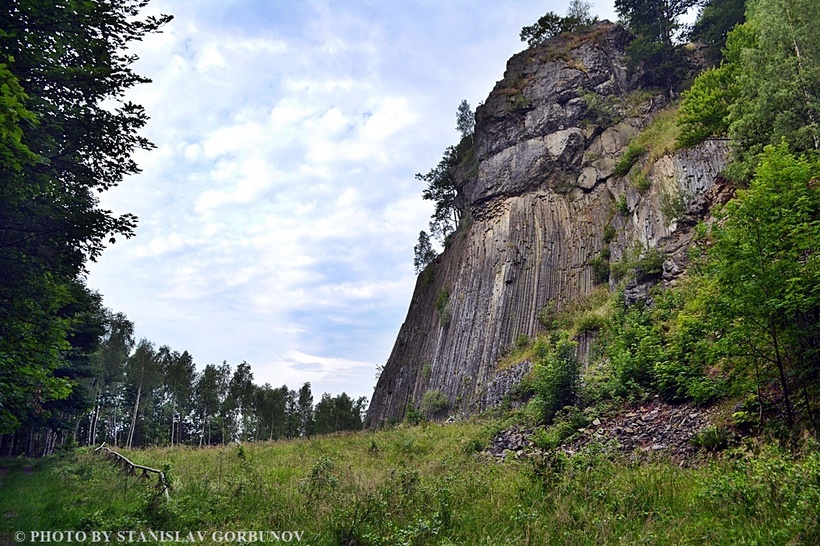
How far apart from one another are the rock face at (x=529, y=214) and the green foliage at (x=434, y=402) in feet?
1.51

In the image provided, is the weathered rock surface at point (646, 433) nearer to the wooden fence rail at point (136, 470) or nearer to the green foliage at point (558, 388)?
the green foliage at point (558, 388)

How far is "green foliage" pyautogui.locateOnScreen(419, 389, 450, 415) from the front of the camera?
2755 centimetres

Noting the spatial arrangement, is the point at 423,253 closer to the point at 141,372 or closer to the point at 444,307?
the point at 444,307

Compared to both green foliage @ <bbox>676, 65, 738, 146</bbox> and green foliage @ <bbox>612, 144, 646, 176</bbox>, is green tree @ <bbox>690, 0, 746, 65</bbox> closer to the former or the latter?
green foliage @ <bbox>612, 144, 646, 176</bbox>

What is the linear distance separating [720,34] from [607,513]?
130ft

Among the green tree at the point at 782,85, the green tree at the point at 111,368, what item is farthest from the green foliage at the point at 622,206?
the green tree at the point at 111,368

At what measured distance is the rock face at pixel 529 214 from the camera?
2630 cm

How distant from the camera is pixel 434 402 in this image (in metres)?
28.2

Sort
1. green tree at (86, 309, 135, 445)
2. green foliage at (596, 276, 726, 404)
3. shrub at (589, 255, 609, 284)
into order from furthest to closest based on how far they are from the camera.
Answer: green tree at (86, 309, 135, 445)
shrub at (589, 255, 609, 284)
green foliage at (596, 276, 726, 404)

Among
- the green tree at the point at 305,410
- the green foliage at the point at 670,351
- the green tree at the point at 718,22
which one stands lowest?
the green tree at the point at 305,410

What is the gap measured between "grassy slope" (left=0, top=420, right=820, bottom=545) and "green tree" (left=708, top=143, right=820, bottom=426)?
2.10 m

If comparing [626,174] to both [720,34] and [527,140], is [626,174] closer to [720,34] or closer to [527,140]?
[527,140]

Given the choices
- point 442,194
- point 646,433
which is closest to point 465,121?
point 442,194

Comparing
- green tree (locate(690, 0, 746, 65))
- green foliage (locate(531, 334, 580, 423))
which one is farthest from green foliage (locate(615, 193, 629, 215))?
green tree (locate(690, 0, 746, 65))
